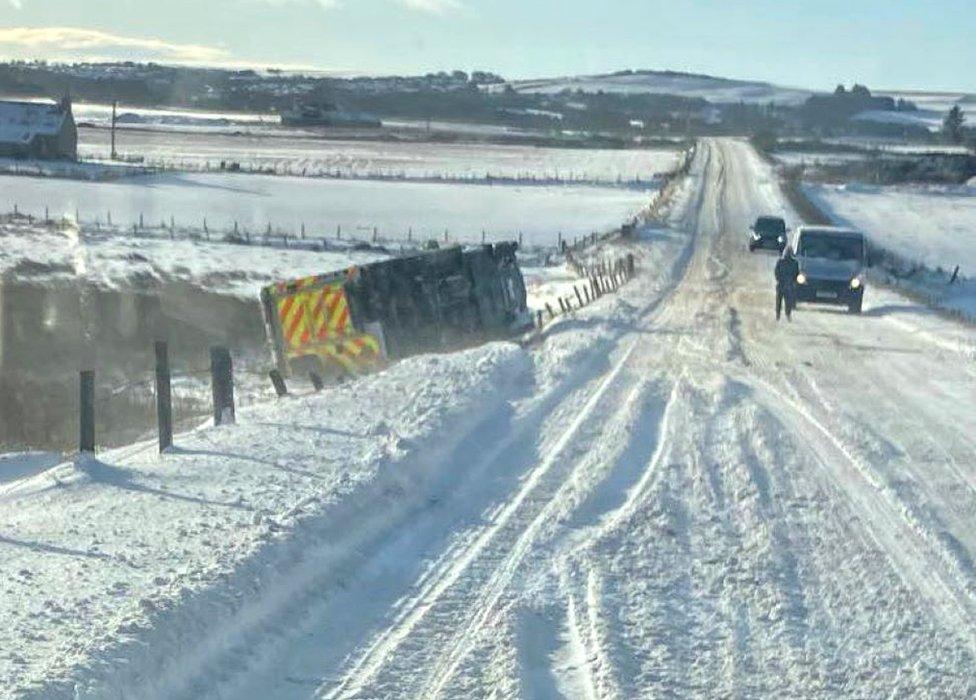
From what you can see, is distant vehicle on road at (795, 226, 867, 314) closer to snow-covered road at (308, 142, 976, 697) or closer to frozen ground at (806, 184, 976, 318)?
frozen ground at (806, 184, 976, 318)

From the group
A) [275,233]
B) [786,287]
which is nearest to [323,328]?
[786,287]

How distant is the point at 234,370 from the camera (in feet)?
83.0

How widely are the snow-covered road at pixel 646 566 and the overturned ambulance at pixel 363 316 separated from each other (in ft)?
17.4

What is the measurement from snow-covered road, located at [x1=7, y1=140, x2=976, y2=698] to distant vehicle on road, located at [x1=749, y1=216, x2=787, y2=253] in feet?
99.5

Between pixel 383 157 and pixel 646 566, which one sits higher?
pixel 646 566

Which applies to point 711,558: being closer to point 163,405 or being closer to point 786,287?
point 163,405

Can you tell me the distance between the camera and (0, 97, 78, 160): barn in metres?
91.8

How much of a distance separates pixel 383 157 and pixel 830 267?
79.9m

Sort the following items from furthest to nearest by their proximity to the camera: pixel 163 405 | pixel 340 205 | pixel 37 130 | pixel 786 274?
pixel 37 130, pixel 340 205, pixel 786 274, pixel 163 405

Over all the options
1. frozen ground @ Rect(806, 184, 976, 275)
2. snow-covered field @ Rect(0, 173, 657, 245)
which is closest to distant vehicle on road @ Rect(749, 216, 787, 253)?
frozen ground @ Rect(806, 184, 976, 275)

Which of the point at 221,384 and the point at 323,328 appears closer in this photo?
the point at 221,384

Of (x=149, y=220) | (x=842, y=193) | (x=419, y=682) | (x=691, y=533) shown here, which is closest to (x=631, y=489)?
(x=691, y=533)

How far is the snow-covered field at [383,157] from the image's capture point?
308 feet

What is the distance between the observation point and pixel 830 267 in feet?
100
